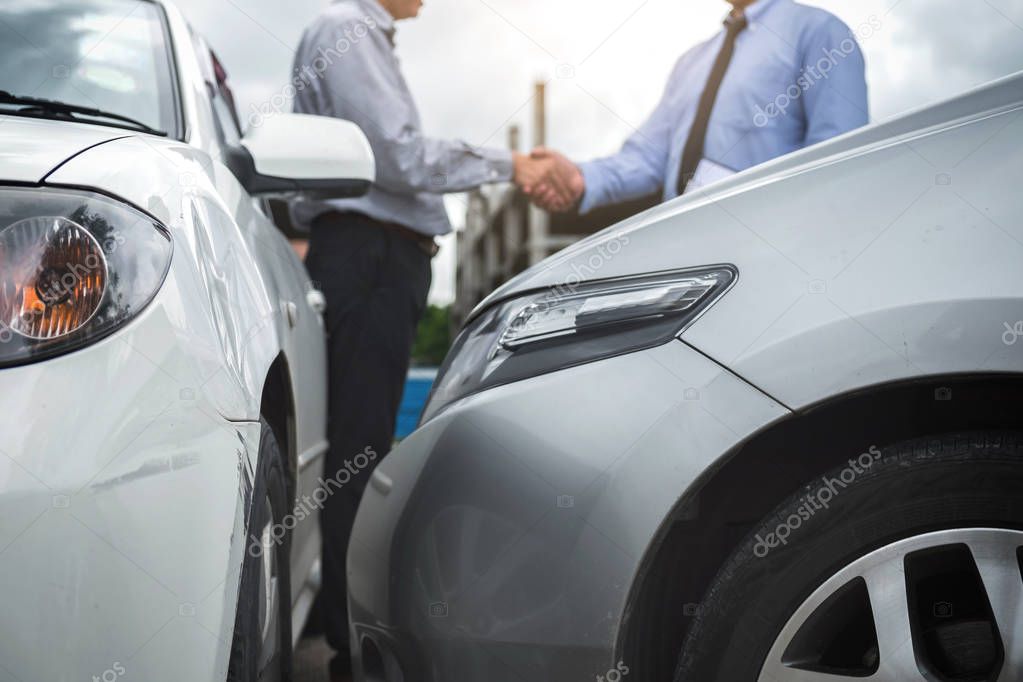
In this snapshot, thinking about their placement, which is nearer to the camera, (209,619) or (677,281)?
(209,619)

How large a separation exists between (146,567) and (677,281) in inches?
32.0

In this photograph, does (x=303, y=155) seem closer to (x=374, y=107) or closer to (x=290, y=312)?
(x=290, y=312)

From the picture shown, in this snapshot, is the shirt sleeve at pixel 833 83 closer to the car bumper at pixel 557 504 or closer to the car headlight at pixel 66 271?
the car bumper at pixel 557 504

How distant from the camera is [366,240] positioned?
3098 mm

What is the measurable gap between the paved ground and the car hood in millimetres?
1762

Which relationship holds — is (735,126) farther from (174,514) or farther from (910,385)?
(174,514)

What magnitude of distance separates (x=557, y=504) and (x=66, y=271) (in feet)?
2.28

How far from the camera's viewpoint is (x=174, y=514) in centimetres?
115

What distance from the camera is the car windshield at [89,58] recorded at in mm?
2021

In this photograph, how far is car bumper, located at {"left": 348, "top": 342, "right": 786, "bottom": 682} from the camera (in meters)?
1.37

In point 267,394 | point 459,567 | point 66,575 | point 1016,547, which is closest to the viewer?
point 66,575

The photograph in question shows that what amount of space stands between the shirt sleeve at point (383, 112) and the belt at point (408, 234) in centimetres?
11

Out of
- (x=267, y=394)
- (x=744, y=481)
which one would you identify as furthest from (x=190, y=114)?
(x=744, y=481)

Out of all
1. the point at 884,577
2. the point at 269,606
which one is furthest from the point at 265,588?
the point at 884,577
